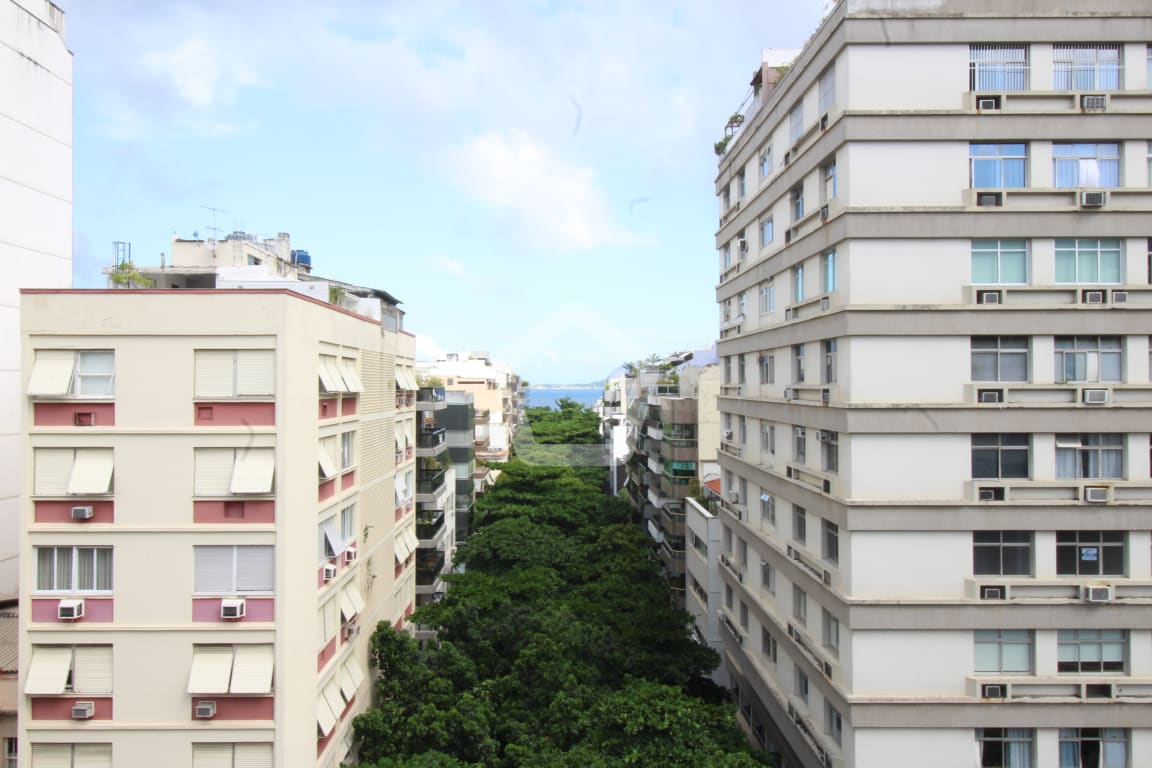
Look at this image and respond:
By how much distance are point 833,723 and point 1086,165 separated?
12000 mm

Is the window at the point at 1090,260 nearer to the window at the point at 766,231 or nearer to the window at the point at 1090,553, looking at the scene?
the window at the point at 1090,553

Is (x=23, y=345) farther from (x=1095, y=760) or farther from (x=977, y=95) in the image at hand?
(x=1095, y=760)

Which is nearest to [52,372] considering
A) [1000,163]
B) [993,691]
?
[1000,163]

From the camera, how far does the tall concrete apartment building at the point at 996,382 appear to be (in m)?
14.0

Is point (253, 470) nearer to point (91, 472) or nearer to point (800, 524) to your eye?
point (91, 472)

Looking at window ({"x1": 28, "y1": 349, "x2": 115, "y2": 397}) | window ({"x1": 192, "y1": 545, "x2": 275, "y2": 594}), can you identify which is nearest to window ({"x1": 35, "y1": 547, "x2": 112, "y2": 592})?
window ({"x1": 192, "y1": 545, "x2": 275, "y2": 594})

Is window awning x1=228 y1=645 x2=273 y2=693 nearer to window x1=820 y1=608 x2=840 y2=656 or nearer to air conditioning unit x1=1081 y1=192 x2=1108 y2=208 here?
window x1=820 y1=608 x2=840 y2=656

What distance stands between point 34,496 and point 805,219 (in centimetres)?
1661

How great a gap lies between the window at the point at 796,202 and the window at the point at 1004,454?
648 cm

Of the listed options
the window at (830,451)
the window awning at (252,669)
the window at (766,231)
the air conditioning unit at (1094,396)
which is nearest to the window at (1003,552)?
the air conditioning unit at (1094,396)

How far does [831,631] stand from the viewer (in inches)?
618

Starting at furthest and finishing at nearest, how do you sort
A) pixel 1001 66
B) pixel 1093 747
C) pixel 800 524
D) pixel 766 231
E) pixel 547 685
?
1. pixel 766 231
2. pixel 547 685
3. pixel 800 524
4. pixel 1001 66
5. pixel 1093 747

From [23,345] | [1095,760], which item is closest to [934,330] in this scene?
[1095,760]

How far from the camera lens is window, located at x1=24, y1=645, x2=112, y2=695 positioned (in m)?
14.1
